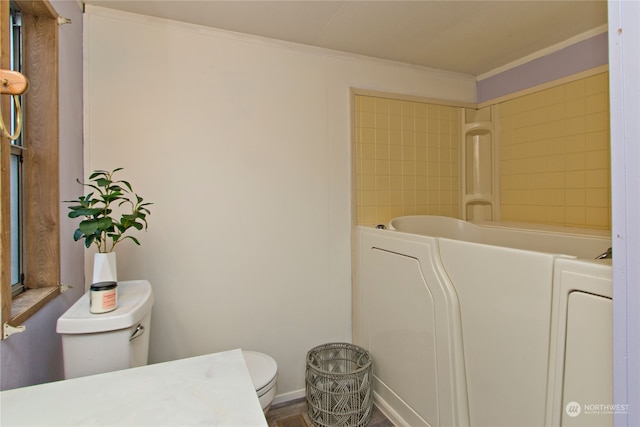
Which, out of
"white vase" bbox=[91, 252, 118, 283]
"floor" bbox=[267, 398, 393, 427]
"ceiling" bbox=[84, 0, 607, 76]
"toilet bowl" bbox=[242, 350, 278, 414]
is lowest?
"floor" bbox=[267, 398, 393, 427]

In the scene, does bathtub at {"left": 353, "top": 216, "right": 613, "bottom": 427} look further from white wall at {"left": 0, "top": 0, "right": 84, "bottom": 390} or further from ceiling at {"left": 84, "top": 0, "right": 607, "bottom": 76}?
white wall at {"left": 0, "top": 0, "right": 84, "bottom": 390}

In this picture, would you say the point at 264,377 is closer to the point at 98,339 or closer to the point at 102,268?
the point at 98,339

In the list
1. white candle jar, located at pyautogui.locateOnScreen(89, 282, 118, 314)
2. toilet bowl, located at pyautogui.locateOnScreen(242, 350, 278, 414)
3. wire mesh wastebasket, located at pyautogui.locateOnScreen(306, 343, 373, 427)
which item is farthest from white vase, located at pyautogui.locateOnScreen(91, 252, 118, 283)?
wire mesh wastebasket, located at pyautogui.locateOnScreen(306, 343, 373, 427)

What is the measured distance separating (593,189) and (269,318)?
78.9 inches

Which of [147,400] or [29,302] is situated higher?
[29,302]

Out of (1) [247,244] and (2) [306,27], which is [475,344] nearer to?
(1) [247,244]

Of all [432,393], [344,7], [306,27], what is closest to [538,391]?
[432,393]

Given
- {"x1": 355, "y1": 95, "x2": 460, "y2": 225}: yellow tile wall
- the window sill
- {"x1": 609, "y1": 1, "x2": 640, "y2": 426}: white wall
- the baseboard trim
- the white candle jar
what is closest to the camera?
{"x1": 609, "y1": 1, "x2": 640, "y2": 426}: white wall

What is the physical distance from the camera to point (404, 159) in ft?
7.68

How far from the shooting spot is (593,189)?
1.90m

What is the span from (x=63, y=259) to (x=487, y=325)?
1709 millimetres

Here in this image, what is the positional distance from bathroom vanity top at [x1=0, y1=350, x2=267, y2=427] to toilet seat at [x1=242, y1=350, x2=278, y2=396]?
667mm

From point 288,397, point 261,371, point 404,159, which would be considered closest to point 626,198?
point 261,371

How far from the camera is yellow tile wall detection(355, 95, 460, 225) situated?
2.21 m
